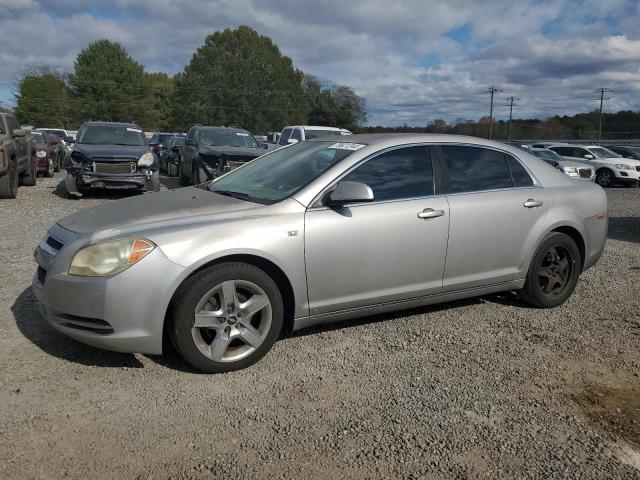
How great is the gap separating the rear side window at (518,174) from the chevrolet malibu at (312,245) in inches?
0.5

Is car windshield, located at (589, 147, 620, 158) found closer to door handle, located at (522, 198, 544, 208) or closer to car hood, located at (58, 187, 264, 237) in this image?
door handle, located at (522, 198, 544, 208)

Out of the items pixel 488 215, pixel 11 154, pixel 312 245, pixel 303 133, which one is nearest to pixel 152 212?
pixel 312 245

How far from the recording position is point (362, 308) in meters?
4.20

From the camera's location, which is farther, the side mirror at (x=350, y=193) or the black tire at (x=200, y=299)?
the side mirror at (x=350, y=193)

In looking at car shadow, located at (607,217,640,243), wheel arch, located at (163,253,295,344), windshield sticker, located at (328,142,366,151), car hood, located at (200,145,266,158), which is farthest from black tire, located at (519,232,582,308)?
car hood, located at (200,145,266,158)

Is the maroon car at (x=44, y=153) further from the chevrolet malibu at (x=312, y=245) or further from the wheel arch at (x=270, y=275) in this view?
the wheel arch at (x=270, y=275)

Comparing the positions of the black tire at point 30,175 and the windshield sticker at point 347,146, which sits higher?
the windshield sticker at point 347,146

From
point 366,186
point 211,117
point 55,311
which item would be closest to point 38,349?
point 55,311

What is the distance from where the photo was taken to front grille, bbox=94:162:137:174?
38.5 ft

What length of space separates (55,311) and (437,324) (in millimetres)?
2924

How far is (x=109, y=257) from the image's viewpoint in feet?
11.3

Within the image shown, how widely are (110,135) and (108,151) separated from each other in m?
1.22

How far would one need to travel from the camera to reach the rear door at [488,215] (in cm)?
454

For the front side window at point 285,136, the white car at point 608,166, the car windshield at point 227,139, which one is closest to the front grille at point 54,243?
the car windshield at point 227,139
